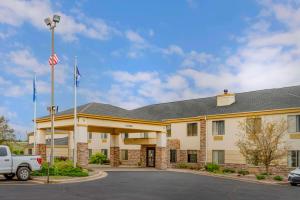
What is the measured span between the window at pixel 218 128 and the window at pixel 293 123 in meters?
7.29

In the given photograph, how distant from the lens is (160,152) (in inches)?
1676

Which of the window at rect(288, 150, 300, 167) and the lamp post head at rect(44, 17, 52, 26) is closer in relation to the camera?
the lamp post head at rect(44, 17, 52, 26)

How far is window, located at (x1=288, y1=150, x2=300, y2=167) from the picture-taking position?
1468 inches

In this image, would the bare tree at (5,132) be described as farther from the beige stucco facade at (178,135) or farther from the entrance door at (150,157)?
the entrance door at (150,157)

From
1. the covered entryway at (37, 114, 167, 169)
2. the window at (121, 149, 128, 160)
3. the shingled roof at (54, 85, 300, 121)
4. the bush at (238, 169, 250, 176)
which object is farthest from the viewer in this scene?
the window at (121, 149, 128, 160)

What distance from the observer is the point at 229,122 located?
42656mm

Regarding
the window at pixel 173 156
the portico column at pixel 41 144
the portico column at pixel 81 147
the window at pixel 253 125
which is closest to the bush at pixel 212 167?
the window at pixel 253 125

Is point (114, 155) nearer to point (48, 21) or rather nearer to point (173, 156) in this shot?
point (173, 156)

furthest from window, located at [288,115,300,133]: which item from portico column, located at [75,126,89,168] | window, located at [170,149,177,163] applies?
portico column, located at [75,126,89,168]

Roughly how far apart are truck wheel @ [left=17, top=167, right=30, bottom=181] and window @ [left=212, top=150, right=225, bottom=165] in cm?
2298

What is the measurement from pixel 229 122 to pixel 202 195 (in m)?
23.7

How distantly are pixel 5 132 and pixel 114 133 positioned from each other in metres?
11.8

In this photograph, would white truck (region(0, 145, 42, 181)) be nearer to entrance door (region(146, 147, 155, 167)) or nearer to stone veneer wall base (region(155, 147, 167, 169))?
stone veneer wall base (region(155, 147, 167, 169))

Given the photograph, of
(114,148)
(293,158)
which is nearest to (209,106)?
(114,148)
